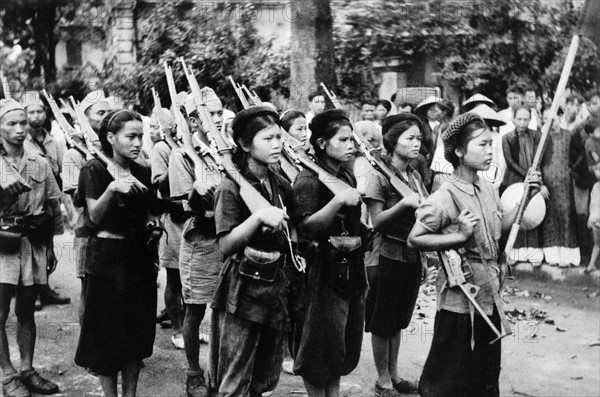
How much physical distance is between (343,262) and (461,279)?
30.1 inches

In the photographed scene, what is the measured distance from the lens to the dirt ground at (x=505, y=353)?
509 centimetres

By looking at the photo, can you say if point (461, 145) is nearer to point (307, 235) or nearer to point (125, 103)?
point (307, 235)

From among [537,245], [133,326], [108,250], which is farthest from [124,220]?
[537,245]

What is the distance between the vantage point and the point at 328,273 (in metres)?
4.30

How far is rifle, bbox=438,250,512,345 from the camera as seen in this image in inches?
146

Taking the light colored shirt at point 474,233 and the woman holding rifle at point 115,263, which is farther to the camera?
the woman holding rifle at point 115,263

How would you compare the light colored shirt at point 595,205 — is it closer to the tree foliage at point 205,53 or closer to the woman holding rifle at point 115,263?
the tree foliage at point 205,53

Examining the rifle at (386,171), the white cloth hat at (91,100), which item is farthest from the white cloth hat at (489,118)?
the white cloth hat at (91,100)

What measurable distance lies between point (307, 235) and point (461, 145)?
99cm

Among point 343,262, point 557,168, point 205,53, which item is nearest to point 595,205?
point 557,168

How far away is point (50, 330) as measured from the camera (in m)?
6.03

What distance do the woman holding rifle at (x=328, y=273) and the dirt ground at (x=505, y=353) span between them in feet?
2.75

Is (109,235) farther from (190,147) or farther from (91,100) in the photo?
(91,100)

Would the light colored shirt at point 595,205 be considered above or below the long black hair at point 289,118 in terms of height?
below
